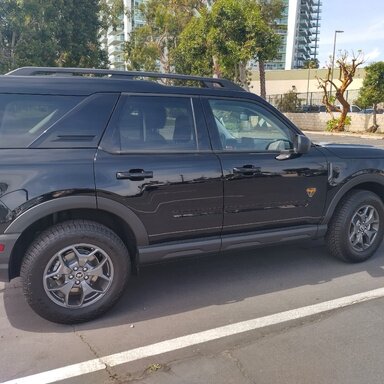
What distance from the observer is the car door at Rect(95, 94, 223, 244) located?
343 cm

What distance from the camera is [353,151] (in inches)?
179

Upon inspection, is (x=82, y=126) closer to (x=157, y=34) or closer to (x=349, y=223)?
(x=349, y=223)

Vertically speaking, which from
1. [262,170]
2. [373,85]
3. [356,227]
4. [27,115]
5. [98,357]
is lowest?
[98,357]

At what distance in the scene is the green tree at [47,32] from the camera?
16.2 metres

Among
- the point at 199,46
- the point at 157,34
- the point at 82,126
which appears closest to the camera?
the point at 82,126

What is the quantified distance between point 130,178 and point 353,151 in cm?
245

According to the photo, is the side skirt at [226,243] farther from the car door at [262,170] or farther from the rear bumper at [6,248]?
the rear bumper at [6,248]

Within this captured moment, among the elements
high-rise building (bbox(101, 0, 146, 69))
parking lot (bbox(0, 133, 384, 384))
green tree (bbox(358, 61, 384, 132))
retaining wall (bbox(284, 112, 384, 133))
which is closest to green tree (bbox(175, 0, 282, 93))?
green tree (bbox(358, 61, 384, 132))

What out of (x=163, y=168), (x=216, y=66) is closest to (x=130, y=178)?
(x=163, y=168)

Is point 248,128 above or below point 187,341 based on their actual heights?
above

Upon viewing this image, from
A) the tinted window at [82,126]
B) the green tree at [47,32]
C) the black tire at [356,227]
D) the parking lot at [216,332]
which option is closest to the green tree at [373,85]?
the green tree at [47,32]

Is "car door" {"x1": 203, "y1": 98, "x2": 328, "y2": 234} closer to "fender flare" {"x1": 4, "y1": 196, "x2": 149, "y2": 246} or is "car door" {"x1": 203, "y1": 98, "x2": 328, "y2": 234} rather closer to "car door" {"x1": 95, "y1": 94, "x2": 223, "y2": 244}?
"car door" {"x1": 95, "y1": 94, "x2": 223, "y2": 244}

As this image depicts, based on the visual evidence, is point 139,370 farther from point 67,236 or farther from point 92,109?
point 92,109

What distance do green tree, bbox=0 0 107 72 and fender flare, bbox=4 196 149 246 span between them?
14.9 m
